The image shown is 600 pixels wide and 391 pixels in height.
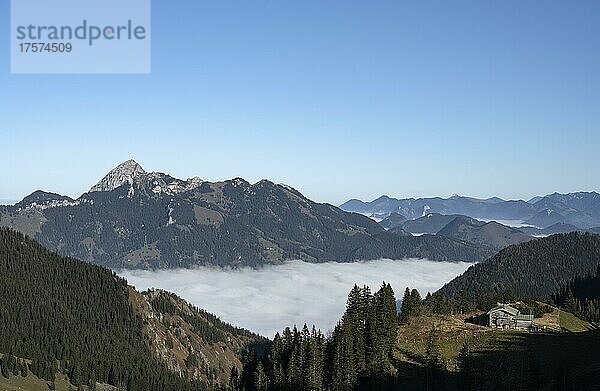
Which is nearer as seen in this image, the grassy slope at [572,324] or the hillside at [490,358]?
the hillside at [490,358]

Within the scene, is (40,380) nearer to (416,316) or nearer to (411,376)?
(416,316)

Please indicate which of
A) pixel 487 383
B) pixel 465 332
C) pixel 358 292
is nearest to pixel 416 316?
pixel 465 332

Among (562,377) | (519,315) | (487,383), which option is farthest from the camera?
(519,315)

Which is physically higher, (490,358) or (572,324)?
(490,358)

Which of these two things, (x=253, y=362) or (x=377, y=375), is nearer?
(x=377, y=375)

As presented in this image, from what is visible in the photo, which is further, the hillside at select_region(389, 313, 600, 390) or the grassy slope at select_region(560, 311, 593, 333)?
the grassy slope at select_region(560, 311, 593, 333)

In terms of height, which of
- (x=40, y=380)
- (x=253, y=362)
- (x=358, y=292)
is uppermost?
(x=358, y=292)

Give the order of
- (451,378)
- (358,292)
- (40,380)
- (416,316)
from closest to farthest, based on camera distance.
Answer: (451,378)
(358,292)
(416,316)
(40,380)

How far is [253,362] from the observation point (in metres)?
141

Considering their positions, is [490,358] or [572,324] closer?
[490,358]

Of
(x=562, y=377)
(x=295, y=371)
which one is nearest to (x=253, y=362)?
(x=295, y=371)

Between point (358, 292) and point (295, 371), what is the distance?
25.7 meters

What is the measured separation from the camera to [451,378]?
108875 millimetres

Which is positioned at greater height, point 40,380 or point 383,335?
point 383,335
